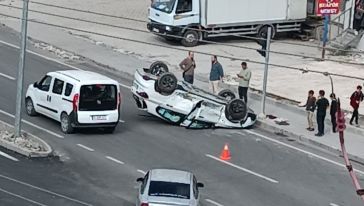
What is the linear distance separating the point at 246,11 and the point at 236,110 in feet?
47.6

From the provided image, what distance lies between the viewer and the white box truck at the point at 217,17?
137ft

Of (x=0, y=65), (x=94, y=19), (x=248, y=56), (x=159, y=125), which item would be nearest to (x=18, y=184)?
(x=159, y=125)

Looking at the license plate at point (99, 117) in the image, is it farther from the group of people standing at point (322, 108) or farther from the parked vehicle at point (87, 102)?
the group of people standing at point (322, 108)

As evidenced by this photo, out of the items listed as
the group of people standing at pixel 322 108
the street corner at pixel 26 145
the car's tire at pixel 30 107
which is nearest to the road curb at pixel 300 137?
the group of people standing at pixel 322 108

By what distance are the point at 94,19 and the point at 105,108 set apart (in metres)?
19.7

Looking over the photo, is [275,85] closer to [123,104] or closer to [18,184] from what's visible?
[123,104]

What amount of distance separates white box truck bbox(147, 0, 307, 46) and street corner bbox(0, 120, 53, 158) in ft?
52.2

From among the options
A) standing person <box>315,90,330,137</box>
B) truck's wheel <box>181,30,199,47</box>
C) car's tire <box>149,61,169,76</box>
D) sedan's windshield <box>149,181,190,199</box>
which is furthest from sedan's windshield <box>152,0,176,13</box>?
sedan's windshield <box>149,181,190,199</box>

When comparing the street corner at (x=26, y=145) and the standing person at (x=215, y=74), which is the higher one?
the standing person at (x=215, y=74)

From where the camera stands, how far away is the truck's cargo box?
1661 inches

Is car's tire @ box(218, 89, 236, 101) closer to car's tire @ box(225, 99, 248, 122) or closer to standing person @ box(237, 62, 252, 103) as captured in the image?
standing person @ box(237, 62, 252, 103)

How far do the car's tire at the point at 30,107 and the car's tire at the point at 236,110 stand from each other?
5613 millimetres

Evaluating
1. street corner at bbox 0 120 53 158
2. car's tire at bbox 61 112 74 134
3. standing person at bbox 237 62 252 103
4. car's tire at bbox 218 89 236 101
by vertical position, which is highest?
standing person at bbox 237 62 252 103

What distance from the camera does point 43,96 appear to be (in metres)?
28.2
